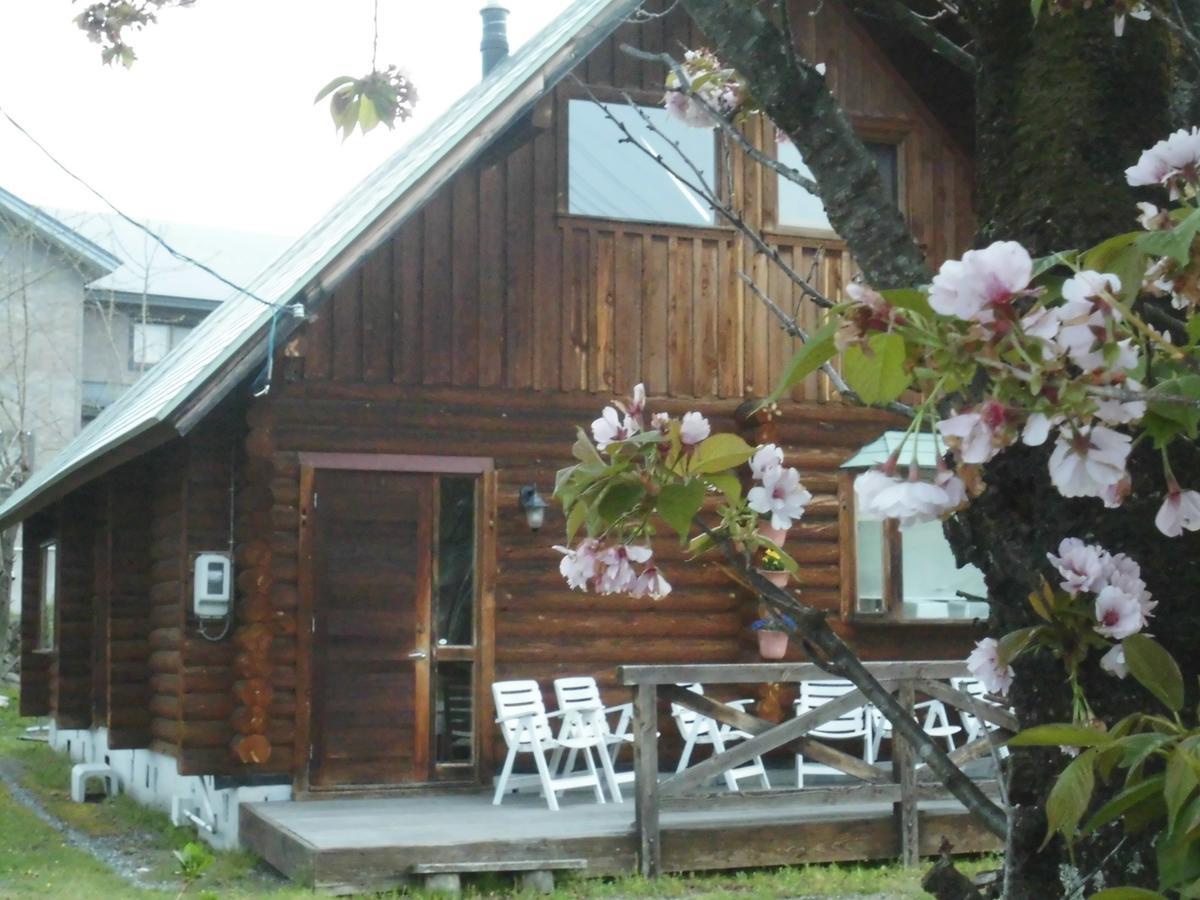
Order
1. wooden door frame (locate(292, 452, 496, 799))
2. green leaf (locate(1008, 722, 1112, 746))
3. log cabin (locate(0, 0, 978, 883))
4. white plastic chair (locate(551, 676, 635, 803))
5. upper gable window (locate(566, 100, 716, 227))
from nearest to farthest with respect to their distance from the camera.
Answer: green leaf (locate(1008, 722, 1112, 746)) < white plastic chair (locate(551, 676, 635, 803)) < log cabin (locate(0, 0, 978, 883)) < wooden door frame (locate(292, 452, 496, 799)) < upper gable window (locate(566, 100, 716, 227))

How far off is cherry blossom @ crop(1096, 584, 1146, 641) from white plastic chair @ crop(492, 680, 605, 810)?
26.5 feet

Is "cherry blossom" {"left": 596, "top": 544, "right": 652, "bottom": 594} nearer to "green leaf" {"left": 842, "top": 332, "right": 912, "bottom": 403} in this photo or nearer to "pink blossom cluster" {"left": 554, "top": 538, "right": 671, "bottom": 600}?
"pink blossom cluster" {"left": 554, "top": 538, "right": 671, "bottom": 600}

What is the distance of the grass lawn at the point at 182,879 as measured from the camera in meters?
8.14

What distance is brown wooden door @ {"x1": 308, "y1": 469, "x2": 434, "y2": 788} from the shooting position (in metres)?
10.3

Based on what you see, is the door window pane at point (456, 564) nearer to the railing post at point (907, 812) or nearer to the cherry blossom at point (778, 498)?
the railing post at point (907, 812)

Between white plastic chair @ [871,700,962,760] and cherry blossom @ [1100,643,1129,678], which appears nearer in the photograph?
cherry blossom @ [1100,643,1129,678]

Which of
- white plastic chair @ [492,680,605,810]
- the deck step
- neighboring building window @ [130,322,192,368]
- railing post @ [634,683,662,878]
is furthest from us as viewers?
neighboring building window @ [130,322,192,368]

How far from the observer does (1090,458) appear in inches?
53.0

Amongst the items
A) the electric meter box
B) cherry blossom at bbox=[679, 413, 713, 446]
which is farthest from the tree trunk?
the electric meter box

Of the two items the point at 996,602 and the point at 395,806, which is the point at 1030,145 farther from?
the point at 395,806

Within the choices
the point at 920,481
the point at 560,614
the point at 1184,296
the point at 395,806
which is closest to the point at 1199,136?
the point at 1184,296

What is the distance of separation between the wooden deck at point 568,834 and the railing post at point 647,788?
0.07 meters

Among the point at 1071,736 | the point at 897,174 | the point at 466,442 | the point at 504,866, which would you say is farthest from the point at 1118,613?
the point at 897,174

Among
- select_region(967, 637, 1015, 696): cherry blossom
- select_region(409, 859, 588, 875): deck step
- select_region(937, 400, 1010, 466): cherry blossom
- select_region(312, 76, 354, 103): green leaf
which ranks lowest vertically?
select_region(409, 859, 588, 875): deck step
